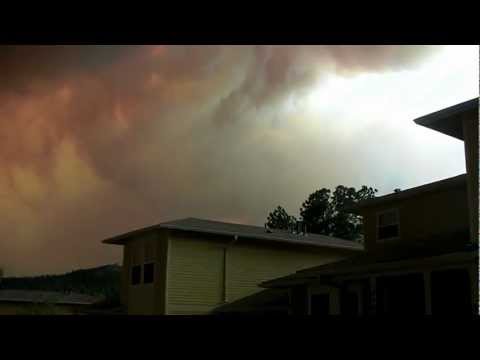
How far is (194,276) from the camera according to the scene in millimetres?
20531

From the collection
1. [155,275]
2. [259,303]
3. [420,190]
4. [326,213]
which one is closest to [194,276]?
[155,275]

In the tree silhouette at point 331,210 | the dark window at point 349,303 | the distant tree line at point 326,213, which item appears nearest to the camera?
the dark window at point 349,303

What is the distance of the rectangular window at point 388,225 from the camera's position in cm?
1741

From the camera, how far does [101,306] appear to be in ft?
80.2

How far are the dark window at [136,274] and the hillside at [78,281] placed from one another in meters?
26.7

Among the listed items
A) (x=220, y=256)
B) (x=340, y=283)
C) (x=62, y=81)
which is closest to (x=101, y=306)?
(x=220, y=256)

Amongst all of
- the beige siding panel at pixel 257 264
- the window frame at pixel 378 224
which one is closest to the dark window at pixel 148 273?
the beige siding panel at pixel 257 264

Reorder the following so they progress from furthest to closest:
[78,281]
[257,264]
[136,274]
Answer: [78,281], [136,274], [257,264]

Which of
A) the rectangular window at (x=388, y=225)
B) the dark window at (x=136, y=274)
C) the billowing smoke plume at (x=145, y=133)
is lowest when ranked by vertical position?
the dark window at (x=136, y=274)

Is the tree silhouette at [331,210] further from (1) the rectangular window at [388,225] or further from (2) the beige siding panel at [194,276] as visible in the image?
(1) the rectangular window at [388,225]

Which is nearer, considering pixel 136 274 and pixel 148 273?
pixel 148 273

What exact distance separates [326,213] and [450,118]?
32.1 m

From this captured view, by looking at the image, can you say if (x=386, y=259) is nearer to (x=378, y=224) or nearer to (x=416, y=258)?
(x=416, y=258)
